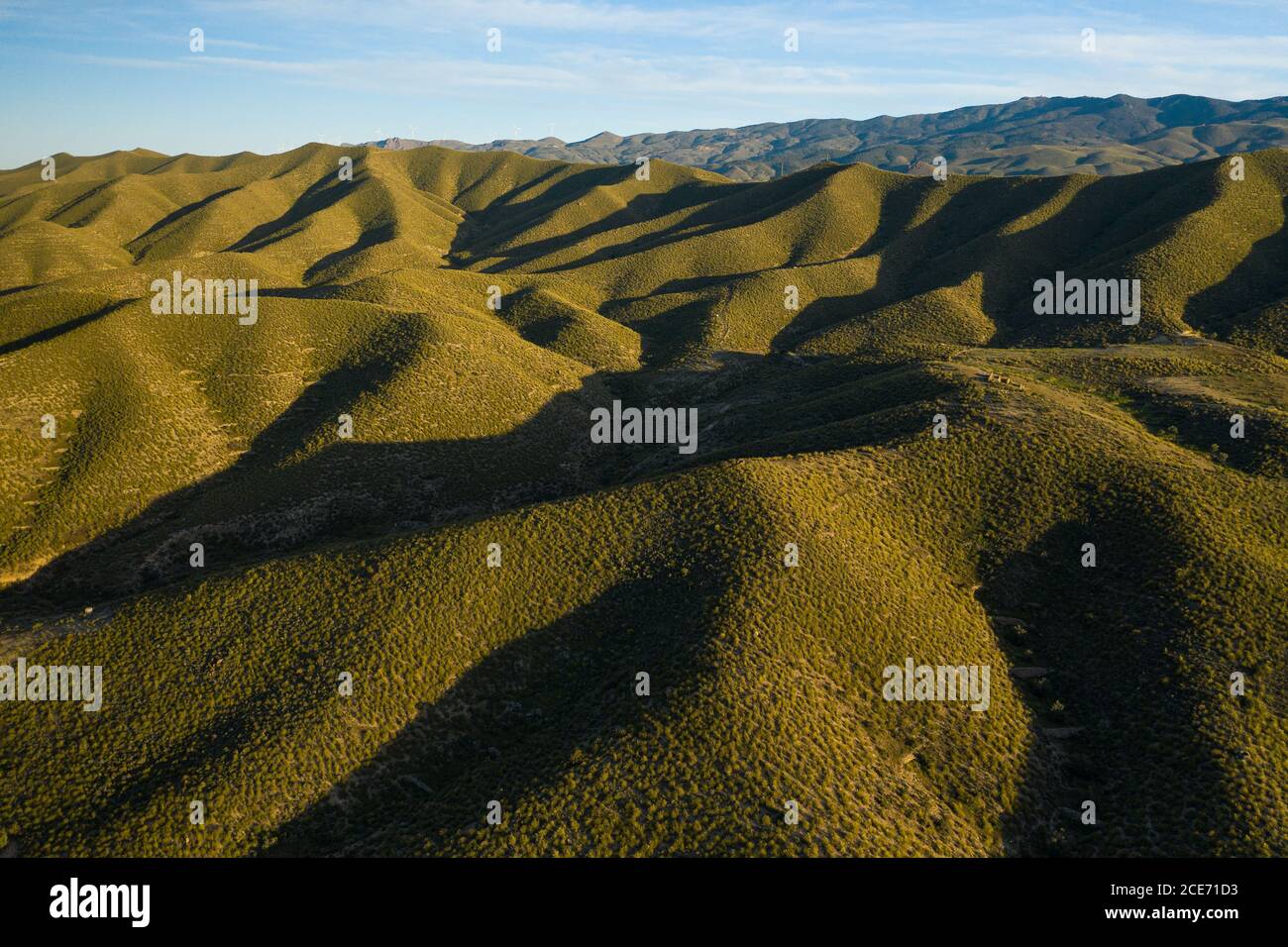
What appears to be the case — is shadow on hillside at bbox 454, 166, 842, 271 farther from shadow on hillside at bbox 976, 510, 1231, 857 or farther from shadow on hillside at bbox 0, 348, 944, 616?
shadow on hillside at bbox 976, 510, 1231, 857

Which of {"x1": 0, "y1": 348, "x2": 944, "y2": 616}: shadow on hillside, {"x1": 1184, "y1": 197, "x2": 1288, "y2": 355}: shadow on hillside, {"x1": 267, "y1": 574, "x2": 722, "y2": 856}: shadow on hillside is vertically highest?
{"x1": 1184, "y1": 197, "x2": 1288, "y2": 355}: shadow on hillside

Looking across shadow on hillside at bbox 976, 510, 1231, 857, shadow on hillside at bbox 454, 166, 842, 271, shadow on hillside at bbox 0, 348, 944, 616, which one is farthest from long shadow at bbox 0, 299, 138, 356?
shadow on hillside at bbox 976, 510, 1231, 857

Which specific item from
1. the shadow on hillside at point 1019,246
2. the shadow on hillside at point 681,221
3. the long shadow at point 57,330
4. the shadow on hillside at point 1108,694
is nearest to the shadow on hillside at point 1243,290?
the shadow on hillside at point 1019,246

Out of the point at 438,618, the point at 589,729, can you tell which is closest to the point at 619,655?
the point at 589,729

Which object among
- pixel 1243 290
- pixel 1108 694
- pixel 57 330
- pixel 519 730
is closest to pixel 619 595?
pixel 519 730

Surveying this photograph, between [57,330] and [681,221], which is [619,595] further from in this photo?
[681,221]

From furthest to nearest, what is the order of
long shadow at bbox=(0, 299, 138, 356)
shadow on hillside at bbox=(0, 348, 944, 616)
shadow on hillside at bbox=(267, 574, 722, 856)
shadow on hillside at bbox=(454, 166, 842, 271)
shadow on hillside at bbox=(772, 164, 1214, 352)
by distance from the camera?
1. shadow on hillside at bbox=(454, 166, 842, 271)
2. shadow on hillside at bbox=(772, 164, 1214, 352)
3. long shadow at bbox=(0, 299, 138, 356)
4. shadow on hillside at bbox=(0, 348, 944, 616)
5. shadow on hillside at bbox=(267, 574, 722, 856)

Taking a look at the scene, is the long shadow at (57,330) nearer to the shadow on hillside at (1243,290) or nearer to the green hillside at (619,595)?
the green hillside at (619,595)
